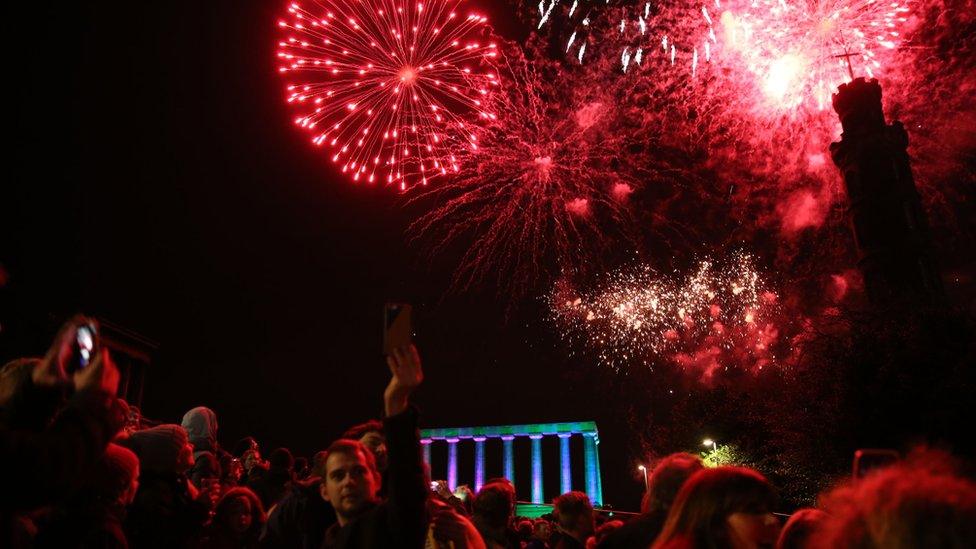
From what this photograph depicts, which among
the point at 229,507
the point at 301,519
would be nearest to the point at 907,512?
the point at 301,519

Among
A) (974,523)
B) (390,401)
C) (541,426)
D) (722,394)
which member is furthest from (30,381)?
(541,426)

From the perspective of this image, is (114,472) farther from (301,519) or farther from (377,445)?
(377,445)

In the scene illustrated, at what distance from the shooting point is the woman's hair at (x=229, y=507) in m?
7.48

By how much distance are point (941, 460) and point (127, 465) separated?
500 centimetres

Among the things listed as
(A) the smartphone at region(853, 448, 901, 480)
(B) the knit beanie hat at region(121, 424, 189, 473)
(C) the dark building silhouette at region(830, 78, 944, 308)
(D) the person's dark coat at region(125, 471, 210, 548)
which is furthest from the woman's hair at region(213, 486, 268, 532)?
(C) the dark building silhouette at region(830, 78, 944, 308)

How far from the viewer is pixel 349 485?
5141mm

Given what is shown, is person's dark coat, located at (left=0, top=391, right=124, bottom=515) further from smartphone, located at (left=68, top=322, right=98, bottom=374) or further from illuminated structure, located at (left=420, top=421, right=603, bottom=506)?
illuminated structure, located at (left=420, top=421, right=603, bottom=506)

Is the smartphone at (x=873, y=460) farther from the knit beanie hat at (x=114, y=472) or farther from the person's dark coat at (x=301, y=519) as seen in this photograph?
the knit beanie hat at (x=114, y=472)

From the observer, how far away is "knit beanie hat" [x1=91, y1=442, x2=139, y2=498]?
16.0ft

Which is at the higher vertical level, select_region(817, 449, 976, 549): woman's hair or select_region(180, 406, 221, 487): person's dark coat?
select_region(180, 406, 221, 487): person's dark coat

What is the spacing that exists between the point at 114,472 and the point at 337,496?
1.55 meters

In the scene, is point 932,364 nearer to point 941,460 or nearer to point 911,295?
point 911,295

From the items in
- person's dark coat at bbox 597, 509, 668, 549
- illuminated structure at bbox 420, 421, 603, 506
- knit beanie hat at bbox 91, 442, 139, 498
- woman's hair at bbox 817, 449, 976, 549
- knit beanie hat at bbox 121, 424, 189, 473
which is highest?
illuminated structure at bbox 420, 421, 603, 506

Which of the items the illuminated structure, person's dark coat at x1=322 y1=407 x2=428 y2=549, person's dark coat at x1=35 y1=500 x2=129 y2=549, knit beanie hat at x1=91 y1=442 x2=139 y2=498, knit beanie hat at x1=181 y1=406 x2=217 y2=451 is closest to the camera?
person's dark coat at x1=322 y1=407 x2=428 y2=549
